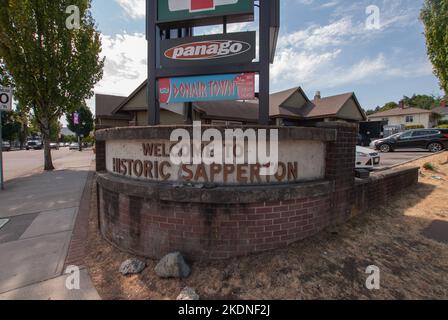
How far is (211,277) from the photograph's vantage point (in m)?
2.99

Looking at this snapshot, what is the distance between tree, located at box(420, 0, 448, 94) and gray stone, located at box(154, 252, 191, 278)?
13.3m

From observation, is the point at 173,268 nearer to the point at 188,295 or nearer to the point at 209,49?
the point at 188,295

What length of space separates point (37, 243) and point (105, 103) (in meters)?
23.0

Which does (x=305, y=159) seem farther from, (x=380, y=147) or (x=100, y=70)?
(x=380, y=147)

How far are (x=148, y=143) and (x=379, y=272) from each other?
353cm

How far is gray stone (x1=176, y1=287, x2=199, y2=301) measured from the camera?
2689 mm

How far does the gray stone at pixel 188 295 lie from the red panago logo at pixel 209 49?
11.5 feet

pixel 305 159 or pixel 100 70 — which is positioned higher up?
pixel 100 70

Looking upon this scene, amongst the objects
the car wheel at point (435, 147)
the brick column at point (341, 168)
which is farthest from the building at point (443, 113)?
the brick column at point (341, 168)

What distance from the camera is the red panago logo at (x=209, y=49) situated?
13.3ft

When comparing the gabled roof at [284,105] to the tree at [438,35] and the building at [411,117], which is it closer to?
the tree at [438,35]

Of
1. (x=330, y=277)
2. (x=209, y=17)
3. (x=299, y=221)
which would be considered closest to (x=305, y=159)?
(x=299, y=221)

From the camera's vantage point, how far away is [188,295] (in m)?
2.72

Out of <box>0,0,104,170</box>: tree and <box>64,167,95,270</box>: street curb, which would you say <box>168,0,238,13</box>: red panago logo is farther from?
<box>0,0,104,170</box>: tree
